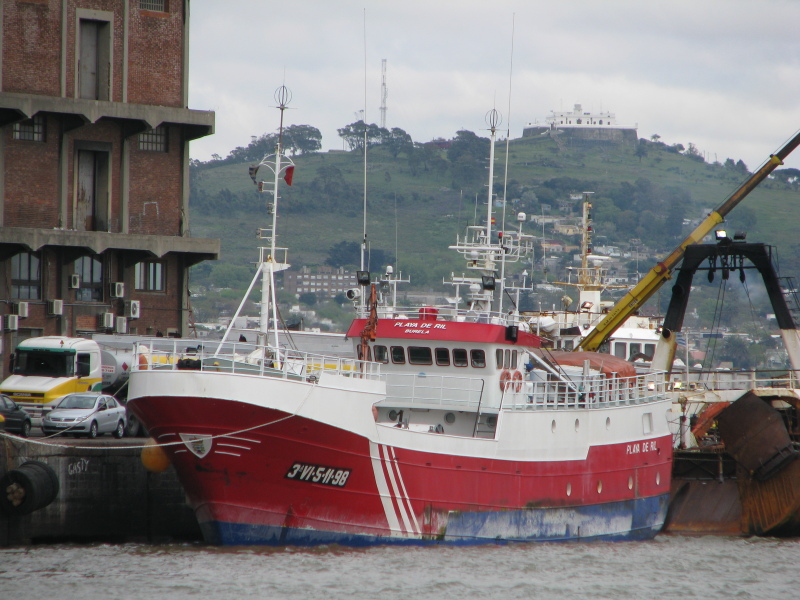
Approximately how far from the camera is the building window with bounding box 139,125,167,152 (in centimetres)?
4697

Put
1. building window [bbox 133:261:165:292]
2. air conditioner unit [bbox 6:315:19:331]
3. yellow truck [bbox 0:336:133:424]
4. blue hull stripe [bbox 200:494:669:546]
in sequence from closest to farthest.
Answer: blue hull stripe [bbox 200:494:669:546] < yellow truck [bbox 0:336:133:424] < air conditioner unit [bbox 6:315:19:331] < building window [bbox 133:261:165:292]

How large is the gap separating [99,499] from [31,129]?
19.6m

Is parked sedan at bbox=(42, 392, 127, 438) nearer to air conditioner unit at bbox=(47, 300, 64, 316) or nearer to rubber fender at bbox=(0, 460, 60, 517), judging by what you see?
rubber fender at bbox=(0, 460, 60, 517)

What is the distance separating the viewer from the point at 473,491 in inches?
1147

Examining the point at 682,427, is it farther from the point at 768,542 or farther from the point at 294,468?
the point at 294,468

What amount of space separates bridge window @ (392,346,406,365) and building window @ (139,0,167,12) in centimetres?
2203

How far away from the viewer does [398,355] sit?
31.5 metres

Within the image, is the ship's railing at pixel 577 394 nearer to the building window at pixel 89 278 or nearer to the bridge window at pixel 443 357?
the bridge window at pixel 443 357

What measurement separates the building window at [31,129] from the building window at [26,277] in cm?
416

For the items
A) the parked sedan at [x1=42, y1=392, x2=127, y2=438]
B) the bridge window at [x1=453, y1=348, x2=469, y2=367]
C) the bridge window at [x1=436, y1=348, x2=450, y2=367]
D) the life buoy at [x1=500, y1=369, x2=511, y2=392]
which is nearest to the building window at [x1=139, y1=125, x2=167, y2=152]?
the parked sedan at [x1=42, y1=392, x2=127, y2=438]

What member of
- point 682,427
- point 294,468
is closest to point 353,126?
point 682,427

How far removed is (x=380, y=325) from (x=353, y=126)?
138272 millimetres

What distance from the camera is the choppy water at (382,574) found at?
23688 mm

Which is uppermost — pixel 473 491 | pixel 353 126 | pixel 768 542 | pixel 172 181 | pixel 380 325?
pixel 353 126
